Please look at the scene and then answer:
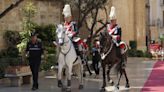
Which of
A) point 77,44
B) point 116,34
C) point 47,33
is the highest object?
point 47,33

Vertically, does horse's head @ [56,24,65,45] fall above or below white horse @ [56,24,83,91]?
above

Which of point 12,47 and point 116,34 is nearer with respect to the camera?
point 116,34

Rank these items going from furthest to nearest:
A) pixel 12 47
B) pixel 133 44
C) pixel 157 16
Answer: pixel 157 16 → pixel 133 44 → pixel 12 47

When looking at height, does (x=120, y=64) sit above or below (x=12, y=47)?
below

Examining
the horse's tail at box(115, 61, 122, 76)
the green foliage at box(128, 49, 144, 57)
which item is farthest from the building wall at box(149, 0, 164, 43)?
the horse's tail at box(115, 61, 122, 76)

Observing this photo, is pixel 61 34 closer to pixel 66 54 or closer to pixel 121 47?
pixel 66 54

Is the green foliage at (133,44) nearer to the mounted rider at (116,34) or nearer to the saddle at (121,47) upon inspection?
the saddle at (121,47)

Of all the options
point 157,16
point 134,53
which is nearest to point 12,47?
point 134,53

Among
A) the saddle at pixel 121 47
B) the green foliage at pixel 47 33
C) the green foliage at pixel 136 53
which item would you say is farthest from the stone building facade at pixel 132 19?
the saddle at pixel 121 47

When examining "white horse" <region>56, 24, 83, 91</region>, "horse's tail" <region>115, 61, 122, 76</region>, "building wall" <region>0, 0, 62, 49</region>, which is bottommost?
"horse's tail" <region>115, 61, 122, 76</region>

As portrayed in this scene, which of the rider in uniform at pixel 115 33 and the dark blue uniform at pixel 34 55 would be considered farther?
the dark blue uniform at pixel 34 55

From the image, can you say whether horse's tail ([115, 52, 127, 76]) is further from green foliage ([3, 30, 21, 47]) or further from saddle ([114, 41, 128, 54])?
green foliage ([3, 30, 21, 47])

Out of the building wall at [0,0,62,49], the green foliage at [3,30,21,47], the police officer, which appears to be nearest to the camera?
the police officer

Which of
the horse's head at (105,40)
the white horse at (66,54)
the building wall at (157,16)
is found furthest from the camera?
the building wall at (157,16)
